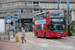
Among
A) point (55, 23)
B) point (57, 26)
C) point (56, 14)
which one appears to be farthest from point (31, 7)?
Answer: point (55, 23)

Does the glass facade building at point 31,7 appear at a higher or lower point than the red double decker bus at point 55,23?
higher

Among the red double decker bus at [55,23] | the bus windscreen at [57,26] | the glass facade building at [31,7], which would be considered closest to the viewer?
the red double decker bus at [55,23]

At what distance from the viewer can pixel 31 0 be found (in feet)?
245

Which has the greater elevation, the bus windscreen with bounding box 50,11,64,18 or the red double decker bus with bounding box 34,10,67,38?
the bus windscreen with bounding box 50,11,64,18

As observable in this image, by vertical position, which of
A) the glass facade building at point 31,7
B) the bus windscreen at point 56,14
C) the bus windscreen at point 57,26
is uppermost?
the glass facade building at point 31,7

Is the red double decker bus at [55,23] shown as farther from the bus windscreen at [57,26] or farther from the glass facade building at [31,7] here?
the glass facade building at [31,7]

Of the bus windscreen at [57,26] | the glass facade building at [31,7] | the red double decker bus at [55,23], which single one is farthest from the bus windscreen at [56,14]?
the glass facade building at [31,7]

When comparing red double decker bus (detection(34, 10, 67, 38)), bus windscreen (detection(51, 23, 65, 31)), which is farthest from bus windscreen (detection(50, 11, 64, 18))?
bus windscreen (detection(51, 23, 65, 31))

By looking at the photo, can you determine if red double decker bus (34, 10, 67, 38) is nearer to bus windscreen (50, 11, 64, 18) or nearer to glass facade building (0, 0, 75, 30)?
bus windscreen (50, 11, 64, 18)

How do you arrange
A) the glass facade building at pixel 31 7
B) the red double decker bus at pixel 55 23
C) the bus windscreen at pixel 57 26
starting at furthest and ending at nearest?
the glass facade building at pixel 31 7
the bus windscreen at pixel 57 26
the red double decker bus at pixel 55 23

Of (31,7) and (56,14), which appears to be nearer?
(56,14)

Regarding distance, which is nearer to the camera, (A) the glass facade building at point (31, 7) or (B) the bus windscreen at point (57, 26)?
(B) the bus windscreen at point (57, 26)

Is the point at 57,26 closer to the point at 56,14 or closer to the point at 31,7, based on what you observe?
the point at 56,14

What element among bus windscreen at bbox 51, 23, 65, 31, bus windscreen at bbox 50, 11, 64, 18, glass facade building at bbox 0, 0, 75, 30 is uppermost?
glass facade building at bbox 0, 0, 75, 30
